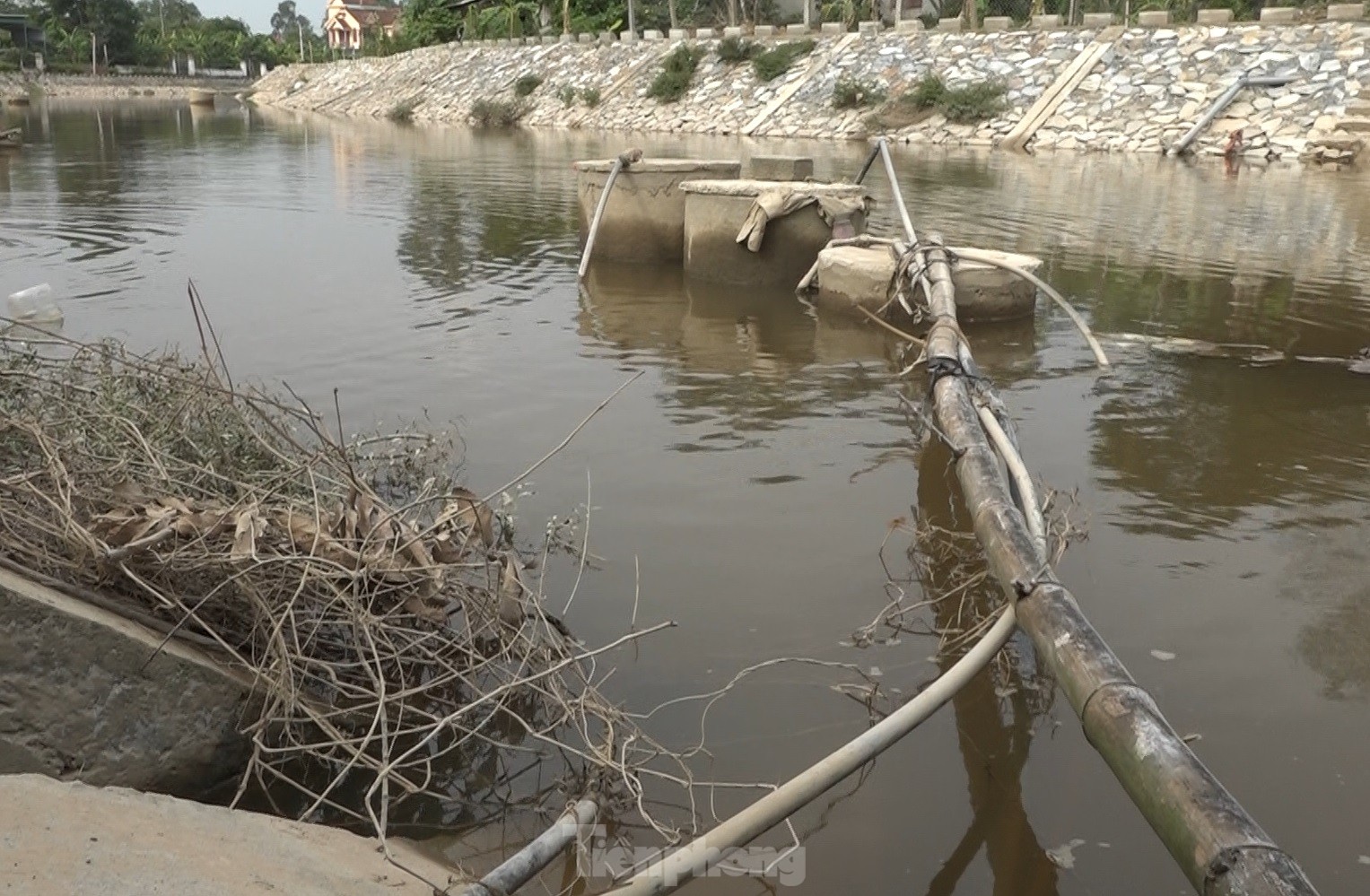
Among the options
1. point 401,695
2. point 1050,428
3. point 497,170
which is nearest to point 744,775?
point 401,695

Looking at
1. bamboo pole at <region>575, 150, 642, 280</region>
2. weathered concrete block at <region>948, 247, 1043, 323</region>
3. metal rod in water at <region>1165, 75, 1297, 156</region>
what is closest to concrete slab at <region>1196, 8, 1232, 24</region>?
metal rod in water at <region>1165, 75, 1297, 156</region>

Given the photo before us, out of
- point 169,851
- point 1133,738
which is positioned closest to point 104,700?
point 169,851

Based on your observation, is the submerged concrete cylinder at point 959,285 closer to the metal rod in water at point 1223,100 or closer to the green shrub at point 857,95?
the metal rod in water at point 1223,100

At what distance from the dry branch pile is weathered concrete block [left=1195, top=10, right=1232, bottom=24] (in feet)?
99.3

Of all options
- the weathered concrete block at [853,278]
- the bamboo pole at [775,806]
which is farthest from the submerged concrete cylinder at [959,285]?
the bamboo pole at [775,806]

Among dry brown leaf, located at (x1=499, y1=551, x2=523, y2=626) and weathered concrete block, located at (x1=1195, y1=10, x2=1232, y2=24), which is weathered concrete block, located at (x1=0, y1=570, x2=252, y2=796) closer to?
dry brown leaf, located at (x1=499, y1=551, x2=523, y2=626)

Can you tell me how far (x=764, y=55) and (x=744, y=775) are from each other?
35.0 meters

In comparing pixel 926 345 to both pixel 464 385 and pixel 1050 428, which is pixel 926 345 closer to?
pixel 1050 428

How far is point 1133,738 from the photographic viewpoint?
2869 millimetres

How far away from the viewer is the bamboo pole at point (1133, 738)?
2.47m

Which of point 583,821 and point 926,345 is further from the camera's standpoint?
point 926,345

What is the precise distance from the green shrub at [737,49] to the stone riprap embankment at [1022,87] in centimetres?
50

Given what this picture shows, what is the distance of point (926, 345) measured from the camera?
648cm

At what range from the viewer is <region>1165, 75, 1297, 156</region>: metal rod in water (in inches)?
998
